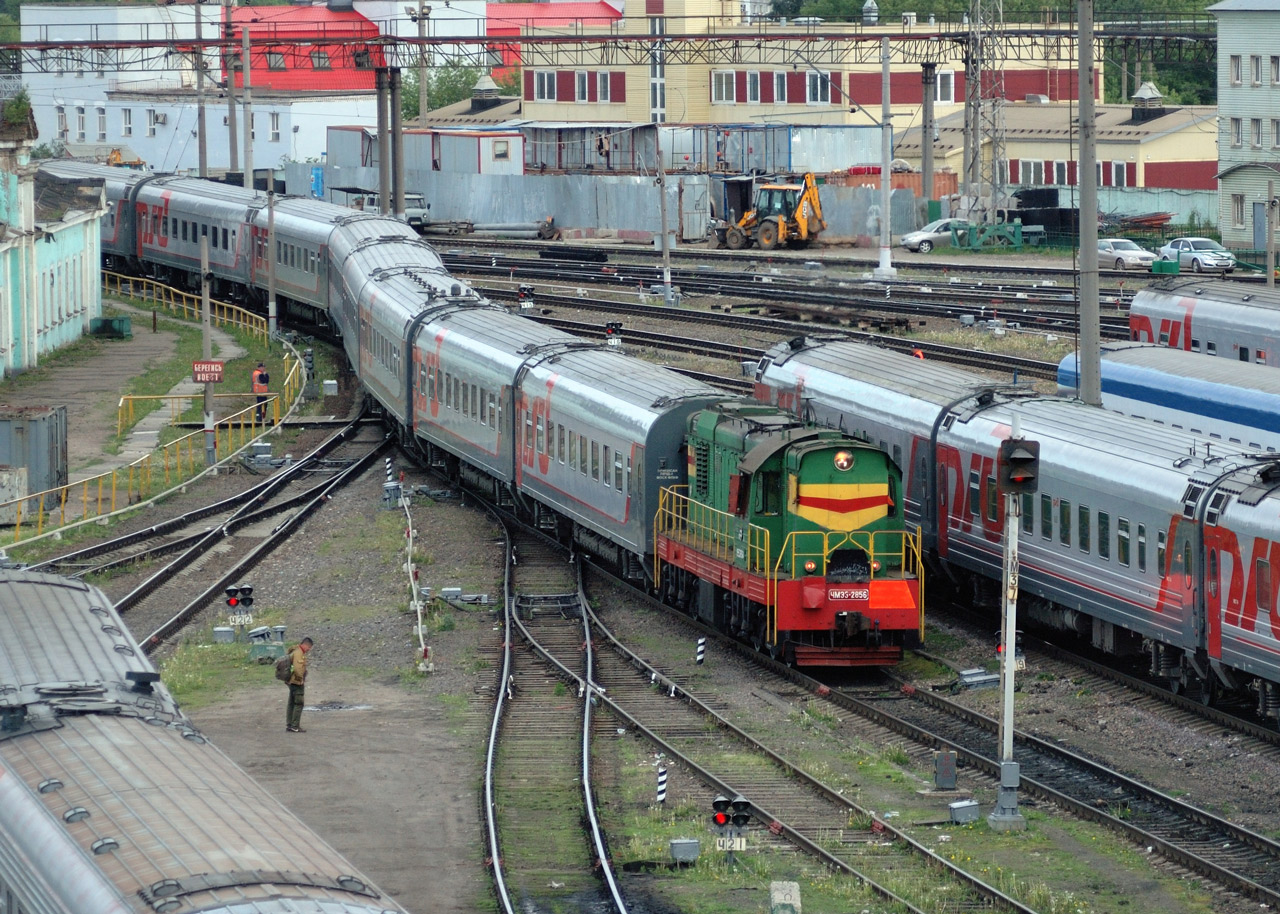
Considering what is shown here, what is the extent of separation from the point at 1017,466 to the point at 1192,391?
1392 centimetres

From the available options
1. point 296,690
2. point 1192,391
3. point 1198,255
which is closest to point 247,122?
point 1198,255

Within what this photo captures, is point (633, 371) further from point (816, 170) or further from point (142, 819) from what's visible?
point (816, 170)

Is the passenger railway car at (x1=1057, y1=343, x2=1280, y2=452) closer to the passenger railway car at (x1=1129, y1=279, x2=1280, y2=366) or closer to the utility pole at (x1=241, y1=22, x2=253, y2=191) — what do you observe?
the passenger railway car at (x1=1129, y1=279, x2=1280, y2=366)

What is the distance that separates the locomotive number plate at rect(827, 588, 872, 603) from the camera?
893 inches

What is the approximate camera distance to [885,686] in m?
23.4

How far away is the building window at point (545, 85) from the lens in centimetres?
10400

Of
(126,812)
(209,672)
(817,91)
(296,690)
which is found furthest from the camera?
(817,91)

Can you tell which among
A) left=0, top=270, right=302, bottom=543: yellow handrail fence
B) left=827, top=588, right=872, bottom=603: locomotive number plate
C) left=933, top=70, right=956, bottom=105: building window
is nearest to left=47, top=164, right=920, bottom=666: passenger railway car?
left=827, top=588, right=872, bottom=603: locomotive number plate

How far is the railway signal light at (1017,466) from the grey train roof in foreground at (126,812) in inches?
333

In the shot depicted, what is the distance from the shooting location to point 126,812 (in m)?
9.70

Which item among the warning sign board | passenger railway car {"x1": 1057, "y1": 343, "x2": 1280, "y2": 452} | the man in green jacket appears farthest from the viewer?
the warning sign board

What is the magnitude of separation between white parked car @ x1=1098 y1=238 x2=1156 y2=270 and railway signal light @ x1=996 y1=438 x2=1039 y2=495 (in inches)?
1842

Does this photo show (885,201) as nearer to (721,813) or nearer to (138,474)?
(138,474)

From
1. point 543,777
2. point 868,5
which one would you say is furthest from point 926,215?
point 543,777
